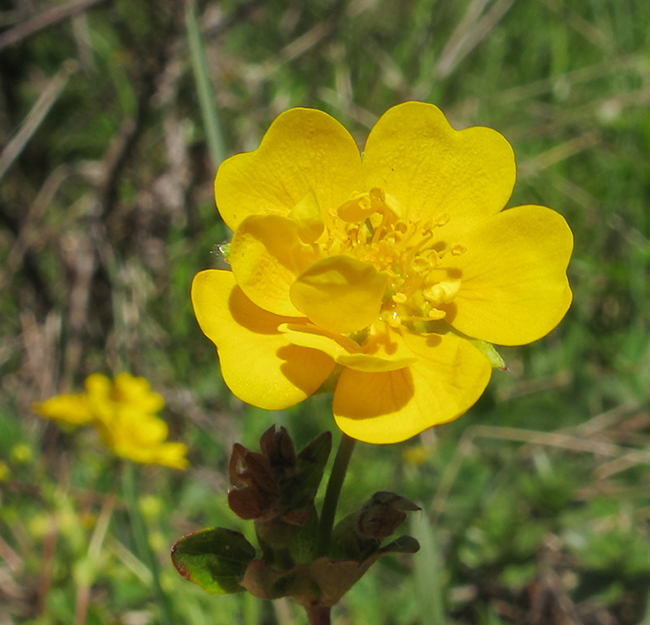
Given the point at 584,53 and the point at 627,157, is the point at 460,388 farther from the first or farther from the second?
the point at 584,53

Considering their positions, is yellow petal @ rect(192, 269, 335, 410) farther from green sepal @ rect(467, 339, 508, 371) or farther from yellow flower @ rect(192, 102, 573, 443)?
green sepal @ rect(467, 339, 508, 371)

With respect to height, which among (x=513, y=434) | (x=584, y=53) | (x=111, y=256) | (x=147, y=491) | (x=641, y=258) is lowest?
(x=147, y=491)

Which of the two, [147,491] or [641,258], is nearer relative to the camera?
[641,258]

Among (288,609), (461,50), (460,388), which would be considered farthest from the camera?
(461,50)

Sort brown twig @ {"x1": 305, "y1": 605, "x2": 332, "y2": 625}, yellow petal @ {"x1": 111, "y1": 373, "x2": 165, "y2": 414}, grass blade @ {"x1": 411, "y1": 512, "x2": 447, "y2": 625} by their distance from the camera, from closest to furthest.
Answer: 1. brown twig @ {"x1": 305, "y1": 605, "x2": 332, "y2": 625}
2. grass blade @ {"x1": 411, "y1": 512, "x2": 447, "y2": 625}
3. yellow petal @ {"x1": 111, "y1": 373, "x2": 165, "y2": 414}

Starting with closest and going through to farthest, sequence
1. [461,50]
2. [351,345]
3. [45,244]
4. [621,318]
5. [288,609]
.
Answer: [351,345], [288,609], [621,318], [461,50], [45,244]

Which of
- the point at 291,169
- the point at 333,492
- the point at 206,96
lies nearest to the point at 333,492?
the point at 333,492

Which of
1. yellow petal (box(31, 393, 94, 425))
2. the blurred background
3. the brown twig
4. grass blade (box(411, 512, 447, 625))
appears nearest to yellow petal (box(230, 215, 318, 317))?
the brown twig

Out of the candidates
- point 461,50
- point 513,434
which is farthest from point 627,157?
point 513,434

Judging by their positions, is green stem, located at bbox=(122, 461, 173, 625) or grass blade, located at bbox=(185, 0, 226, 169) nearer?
green stem, located at bbox=(122, 461, 173, 625)
